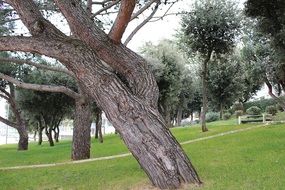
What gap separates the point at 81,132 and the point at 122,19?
8599 mm

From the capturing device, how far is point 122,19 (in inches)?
354

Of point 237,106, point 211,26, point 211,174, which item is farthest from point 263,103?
point 211,174

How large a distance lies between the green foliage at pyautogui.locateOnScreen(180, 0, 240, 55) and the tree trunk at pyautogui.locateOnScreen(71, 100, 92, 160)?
11327 mm

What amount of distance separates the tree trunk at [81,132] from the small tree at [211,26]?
37.2 ft

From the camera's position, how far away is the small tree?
26109 mm

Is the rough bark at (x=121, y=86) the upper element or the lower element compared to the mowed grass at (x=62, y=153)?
upper

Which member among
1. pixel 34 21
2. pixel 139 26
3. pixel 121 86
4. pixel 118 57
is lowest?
pixel 121 86

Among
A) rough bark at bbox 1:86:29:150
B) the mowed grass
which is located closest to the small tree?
the mowed grass

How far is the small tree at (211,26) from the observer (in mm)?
26109

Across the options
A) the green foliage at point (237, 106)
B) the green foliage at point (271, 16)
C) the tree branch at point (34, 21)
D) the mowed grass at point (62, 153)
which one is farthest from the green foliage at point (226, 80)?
the tree branch at point (34, 21)

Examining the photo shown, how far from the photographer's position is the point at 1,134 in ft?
280

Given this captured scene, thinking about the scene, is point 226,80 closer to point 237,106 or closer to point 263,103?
point 237,106

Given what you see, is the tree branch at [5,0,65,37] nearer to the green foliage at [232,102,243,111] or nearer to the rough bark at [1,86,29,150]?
→ the rough bark at [1,86,29,150]

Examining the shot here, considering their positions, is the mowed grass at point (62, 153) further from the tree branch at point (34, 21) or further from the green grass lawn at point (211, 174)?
the tree branch at point (34, 21)
